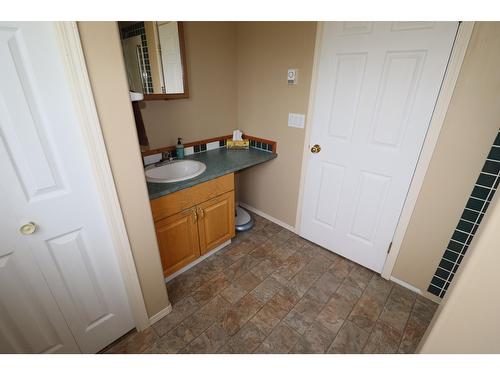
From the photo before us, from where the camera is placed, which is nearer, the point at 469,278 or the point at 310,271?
the point at 469,278

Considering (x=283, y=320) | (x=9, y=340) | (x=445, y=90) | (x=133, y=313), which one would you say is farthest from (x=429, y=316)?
(x=9, y=340)

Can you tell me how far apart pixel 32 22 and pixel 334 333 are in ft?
6.62

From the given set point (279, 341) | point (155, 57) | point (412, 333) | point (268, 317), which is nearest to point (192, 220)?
point (268, 317)

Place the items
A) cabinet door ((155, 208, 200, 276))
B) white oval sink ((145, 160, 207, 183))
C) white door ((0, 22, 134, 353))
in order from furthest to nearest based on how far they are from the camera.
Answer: white oval sink ((145, 160, 207, 183)) < cabinet door ((155, 208, 200, 276)) < white door ((0, 22, 134, 353))

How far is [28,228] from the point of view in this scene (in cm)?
87

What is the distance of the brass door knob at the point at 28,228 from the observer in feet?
2.83

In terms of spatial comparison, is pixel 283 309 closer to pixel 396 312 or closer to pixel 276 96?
pixel 396 312

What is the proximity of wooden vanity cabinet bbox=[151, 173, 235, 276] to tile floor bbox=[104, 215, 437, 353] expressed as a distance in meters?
0.19

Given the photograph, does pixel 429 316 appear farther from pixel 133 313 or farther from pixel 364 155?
pixel 133 313

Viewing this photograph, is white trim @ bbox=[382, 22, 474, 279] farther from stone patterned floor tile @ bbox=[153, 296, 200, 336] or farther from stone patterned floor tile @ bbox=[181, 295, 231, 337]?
stone patterned floor tile @ bbox=[153, 296, 200, 336]

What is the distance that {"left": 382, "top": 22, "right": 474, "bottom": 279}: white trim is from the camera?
3.86 ft

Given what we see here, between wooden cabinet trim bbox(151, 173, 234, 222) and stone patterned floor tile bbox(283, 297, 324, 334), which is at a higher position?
wooden cabinet trim bbox(151, 173, 234, 222)

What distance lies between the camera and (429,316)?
156 centimetres

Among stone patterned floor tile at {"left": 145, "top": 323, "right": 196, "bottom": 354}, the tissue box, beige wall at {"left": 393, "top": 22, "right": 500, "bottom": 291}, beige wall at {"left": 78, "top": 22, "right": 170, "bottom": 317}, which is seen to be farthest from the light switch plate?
stone patterned floor tile at {"left": 145, "top": 323, "right": 196, "bottom": 354}
